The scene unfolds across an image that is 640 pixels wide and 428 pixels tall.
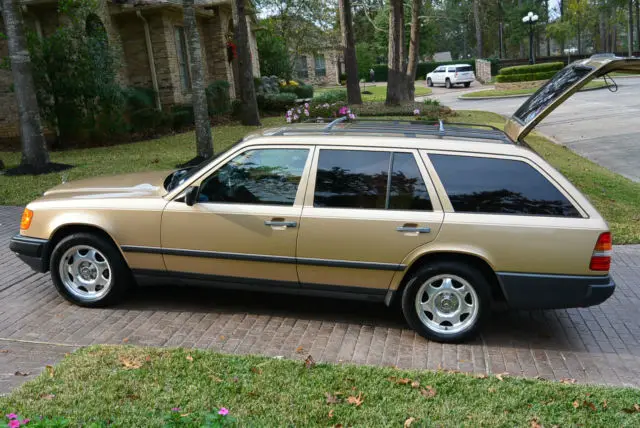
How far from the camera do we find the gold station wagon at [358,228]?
478 centimetres

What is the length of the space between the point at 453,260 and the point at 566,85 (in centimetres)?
247

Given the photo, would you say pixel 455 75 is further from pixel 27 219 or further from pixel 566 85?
pixel 27 219

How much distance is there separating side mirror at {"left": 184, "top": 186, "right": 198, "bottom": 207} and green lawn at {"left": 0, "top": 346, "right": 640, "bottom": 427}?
1.33 metres

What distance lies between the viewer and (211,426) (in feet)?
10.8

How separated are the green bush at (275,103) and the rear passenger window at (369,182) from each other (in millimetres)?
20459

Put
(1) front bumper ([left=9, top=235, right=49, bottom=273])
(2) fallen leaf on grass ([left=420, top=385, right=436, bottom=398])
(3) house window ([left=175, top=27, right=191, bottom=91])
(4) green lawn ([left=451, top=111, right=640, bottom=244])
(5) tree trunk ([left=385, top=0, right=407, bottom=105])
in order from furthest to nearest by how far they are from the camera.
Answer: (5) tree trunk ([left=385, top=0, right=407, bottom=105])
(3) house window ([left=175, top=27, right=191, bottom=91])
(4) green lawn ([left=451, top=111, right=640, bottom=244])
(1) front bumper ([left=9, top=235, right=49, bottom=273])
(2) fallen leaf on grass ([left=420, top=385, right=436, bottom=398])

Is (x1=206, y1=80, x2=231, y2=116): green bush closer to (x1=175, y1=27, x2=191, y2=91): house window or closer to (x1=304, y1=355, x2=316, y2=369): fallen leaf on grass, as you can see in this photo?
(x1=175, y1=27, x2=191, y2=91): house window

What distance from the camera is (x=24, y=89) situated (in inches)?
512

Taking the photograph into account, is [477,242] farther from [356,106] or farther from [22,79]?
[356,106]

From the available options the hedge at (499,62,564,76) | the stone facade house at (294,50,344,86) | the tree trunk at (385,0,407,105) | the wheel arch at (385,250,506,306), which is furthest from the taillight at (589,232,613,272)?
the stone facade house at (294,50,344,86)

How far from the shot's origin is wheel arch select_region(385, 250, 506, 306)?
491 cm

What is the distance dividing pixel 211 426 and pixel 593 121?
865 inches

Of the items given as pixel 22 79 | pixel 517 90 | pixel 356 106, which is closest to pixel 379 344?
pixel 22 79

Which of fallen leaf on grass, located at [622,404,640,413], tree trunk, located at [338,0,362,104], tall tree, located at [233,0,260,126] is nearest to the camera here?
fallen leaf on grass, located at [622,404,640,413]
